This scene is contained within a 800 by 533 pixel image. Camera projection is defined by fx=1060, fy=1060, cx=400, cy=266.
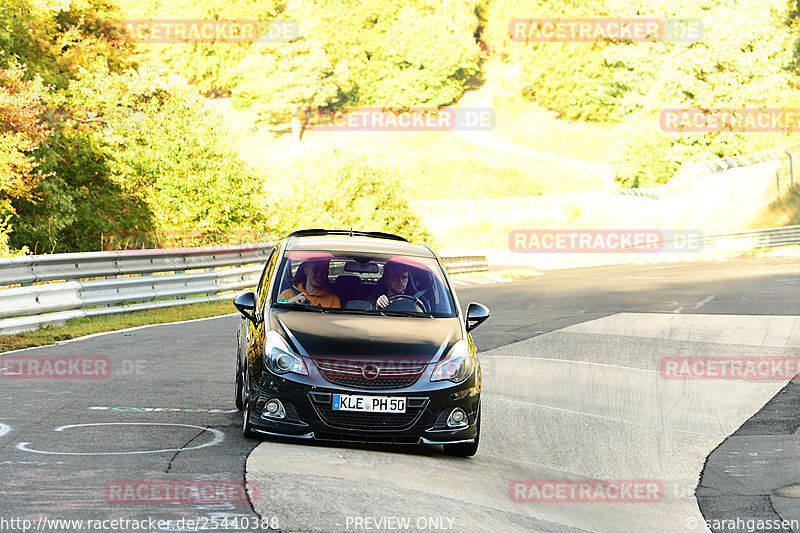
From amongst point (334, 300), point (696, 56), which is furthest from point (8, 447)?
point (696, 56)

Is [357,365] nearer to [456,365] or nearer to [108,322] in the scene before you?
[456,365]

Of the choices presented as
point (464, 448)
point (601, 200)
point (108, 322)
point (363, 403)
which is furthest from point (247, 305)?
point (601, 200)

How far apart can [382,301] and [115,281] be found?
990 centimetres

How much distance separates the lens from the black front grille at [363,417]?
7.48 meters

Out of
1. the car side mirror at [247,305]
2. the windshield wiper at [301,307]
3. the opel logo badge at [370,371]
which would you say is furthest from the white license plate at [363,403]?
the car side mirror at [247,305]

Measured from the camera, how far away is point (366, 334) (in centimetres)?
784

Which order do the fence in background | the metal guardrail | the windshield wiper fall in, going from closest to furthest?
1. the windshield wiper
2. the metal guardrail
3. the fence in background

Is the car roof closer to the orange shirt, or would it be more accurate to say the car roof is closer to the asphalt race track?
the orange shirt

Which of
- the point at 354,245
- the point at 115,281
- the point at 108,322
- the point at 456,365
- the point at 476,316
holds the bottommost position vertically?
the point at 108,322

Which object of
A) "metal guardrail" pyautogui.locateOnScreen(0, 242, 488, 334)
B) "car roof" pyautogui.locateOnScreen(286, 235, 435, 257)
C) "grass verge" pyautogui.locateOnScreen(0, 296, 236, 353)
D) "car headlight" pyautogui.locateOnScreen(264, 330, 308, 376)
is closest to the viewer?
"car headlight" pyautogui.locateOnScreen(264, 330, 308, 376)

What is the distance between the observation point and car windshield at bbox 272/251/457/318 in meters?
8.57

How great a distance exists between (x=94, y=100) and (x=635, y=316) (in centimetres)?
1776

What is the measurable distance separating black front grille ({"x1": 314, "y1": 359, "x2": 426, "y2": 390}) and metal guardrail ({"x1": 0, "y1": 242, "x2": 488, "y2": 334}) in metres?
8.33

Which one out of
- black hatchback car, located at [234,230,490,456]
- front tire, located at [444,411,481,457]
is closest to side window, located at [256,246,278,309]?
black hatchback car, located at [234,230,490,456]
